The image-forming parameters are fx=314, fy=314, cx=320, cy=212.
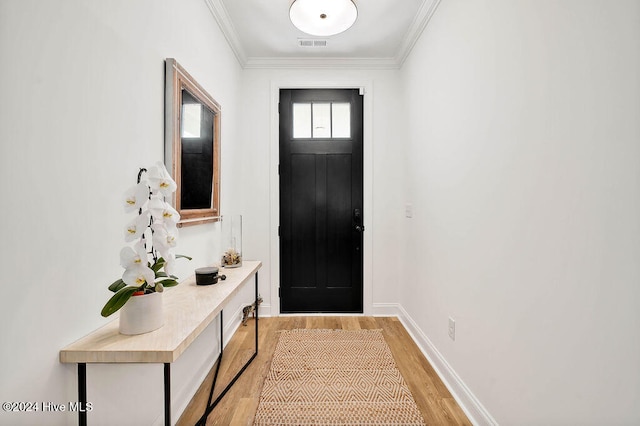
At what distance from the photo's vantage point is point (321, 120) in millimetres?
3203

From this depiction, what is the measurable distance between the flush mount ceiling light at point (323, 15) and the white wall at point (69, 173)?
88 centimetres

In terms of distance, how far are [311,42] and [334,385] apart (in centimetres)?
276

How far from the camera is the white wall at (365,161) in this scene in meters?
3.14

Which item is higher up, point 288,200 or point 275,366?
point 288,200

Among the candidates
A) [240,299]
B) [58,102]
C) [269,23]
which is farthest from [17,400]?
[269,23]

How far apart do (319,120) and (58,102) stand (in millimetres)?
2471

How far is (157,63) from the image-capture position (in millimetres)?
1517

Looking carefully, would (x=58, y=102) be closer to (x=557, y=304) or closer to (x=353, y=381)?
(x=557, y=304)

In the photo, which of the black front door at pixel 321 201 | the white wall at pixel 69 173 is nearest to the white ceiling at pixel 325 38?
the black front door at pixel 321 201

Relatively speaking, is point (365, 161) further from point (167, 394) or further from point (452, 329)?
point (167, 394)

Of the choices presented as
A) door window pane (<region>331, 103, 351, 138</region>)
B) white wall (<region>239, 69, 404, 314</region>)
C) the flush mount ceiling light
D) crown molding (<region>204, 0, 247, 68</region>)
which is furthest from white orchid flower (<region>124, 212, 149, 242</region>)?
door window pane (<region>331, 103, 351, 138</region>)

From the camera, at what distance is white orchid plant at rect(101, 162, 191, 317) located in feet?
3.18

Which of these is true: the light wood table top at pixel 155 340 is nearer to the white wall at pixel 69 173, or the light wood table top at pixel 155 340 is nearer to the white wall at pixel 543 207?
the white wall at pixel 69 173

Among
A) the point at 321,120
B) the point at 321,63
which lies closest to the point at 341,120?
the point at 321,120
